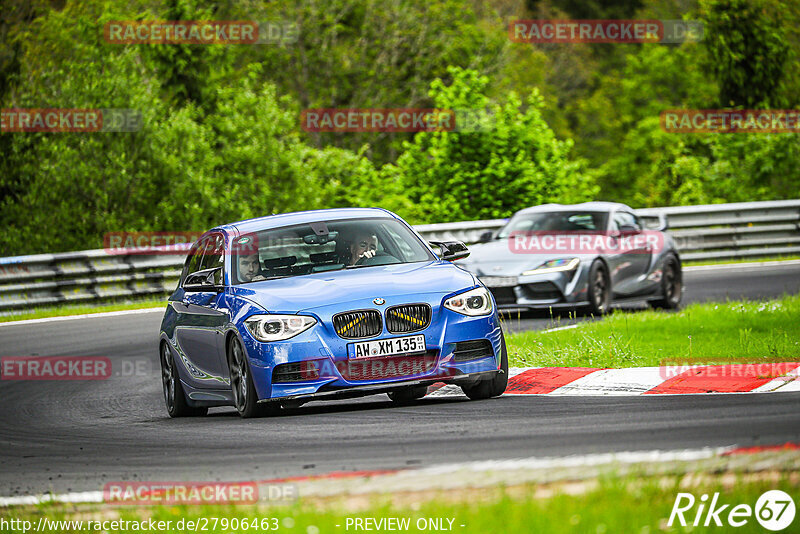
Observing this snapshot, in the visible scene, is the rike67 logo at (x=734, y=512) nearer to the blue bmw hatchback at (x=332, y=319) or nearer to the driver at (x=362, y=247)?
the blue bmw hatchback at (x=332, y=319)

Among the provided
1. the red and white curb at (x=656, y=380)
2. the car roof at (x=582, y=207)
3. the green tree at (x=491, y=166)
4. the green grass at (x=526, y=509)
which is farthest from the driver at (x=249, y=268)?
the green tree at (x=491, y=166)

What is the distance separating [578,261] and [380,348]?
27.1 ft

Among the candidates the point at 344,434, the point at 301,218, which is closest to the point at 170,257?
the point at 301,218

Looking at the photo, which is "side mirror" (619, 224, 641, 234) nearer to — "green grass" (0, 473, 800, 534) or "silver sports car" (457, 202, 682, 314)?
"silver sports car" (457, 202, 682, 314)

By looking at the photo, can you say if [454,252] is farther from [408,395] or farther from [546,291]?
[546,291]

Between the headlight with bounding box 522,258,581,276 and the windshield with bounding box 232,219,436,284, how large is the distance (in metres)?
6.30

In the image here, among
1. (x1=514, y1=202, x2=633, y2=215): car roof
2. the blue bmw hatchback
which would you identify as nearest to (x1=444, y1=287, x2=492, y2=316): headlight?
the blue bmw hatchback

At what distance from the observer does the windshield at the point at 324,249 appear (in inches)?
422

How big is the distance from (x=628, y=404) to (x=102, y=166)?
24.0 m

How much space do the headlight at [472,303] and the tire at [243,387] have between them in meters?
1.41

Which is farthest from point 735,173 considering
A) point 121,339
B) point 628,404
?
point 628,404

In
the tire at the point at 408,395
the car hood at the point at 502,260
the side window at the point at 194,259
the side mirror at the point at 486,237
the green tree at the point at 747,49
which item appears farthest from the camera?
the green tree at the point at 747,49

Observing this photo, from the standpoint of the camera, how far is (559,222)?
18.8 meters

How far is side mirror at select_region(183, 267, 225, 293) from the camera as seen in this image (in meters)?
10.8
